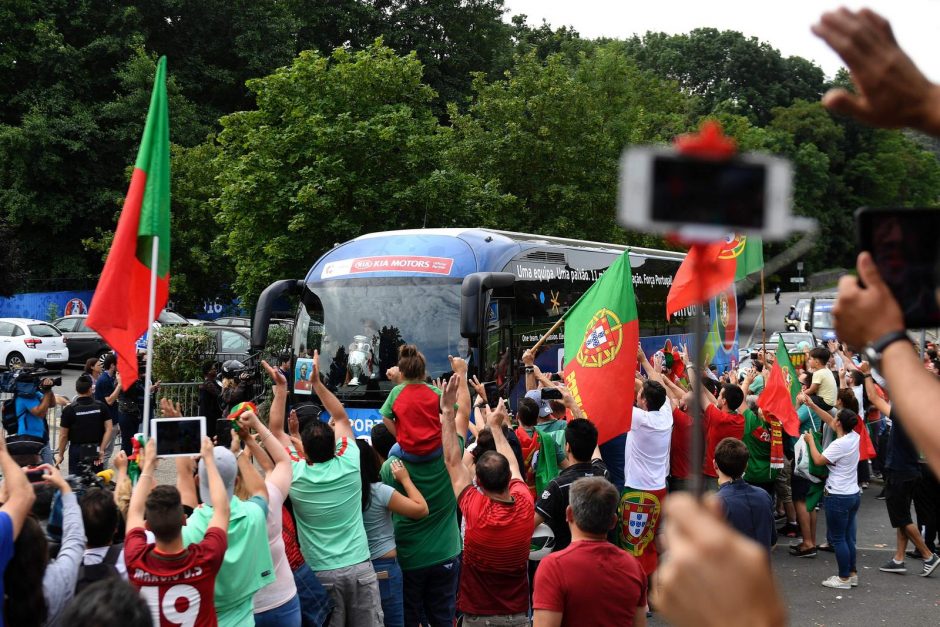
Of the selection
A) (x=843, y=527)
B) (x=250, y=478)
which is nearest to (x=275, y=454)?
(x=250, y=478)

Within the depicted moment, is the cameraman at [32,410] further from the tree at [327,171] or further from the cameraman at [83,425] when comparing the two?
the tree at [327,171]

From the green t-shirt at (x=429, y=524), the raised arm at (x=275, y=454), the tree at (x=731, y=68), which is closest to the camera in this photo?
the raised arm at (x=275, y=454)

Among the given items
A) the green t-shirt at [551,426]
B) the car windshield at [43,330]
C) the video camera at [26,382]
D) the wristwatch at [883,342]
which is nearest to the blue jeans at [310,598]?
the green t-shirt at [551,426]

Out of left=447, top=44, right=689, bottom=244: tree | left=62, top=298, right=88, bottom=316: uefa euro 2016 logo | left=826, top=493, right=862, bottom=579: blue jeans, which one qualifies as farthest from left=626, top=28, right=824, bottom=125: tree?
left=826, top=493, right=862, bottom=579: blue jeans

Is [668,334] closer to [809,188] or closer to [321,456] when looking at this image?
[321,456]

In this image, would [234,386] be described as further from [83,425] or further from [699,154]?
[699,154]

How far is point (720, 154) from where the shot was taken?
1.34m

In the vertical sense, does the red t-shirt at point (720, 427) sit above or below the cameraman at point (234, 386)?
above

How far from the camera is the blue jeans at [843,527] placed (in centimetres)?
921

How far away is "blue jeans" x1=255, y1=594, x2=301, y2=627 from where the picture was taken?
16.2 feet

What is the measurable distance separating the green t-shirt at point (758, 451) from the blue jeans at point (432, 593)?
184 inches

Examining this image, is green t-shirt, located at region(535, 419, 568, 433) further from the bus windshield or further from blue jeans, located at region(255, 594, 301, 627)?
the bus windshield

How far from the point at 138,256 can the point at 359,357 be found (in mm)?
6938

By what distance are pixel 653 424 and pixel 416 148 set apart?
14.1 meters
